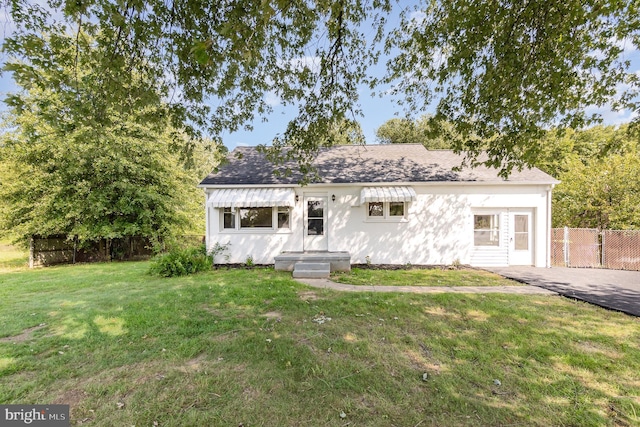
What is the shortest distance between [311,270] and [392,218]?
188 inches

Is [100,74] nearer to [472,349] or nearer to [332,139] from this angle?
[332,139]

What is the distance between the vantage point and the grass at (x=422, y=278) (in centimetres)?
900

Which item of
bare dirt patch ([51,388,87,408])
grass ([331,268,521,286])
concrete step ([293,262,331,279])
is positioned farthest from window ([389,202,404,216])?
bare dirt patch ([51,388,87,408])

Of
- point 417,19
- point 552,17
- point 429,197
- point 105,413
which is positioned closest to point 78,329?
point 105,413

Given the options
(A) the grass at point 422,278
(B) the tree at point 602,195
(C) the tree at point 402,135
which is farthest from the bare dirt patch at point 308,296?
(C) the tree at point 402,135

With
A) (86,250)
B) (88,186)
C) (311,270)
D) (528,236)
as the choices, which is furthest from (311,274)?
(86,250)

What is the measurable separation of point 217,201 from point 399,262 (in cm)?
880

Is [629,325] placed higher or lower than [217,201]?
lower

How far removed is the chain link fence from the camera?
11.0 meters

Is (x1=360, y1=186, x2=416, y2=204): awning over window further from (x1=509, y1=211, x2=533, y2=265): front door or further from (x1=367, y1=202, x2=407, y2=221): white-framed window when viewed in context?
(x1=509, y1=211, x2=533, y2=265): front door

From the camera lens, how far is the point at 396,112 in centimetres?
826

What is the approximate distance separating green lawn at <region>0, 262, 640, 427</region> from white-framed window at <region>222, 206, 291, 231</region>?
5764mm

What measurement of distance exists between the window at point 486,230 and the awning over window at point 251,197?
869 cm

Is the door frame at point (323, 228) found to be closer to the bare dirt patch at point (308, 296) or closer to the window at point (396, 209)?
the window at point (396, 209)
